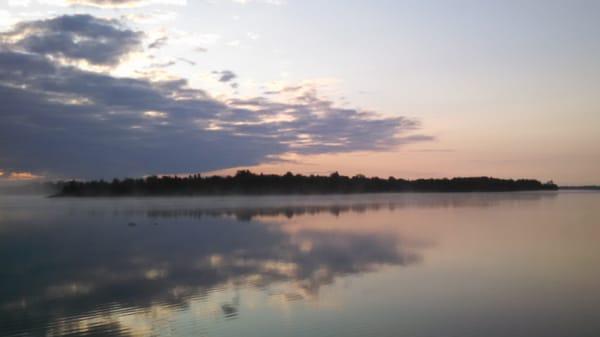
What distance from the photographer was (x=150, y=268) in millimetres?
Answer: 13359

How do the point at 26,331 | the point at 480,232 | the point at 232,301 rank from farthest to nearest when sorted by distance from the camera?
the point at 480,232
the point at 232,301
the point at 26,331

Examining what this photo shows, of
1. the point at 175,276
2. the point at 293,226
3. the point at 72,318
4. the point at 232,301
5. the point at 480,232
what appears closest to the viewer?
the point at 72,318

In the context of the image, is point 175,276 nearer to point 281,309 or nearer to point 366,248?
point 281,309

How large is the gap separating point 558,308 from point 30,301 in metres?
9.77

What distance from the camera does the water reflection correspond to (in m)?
8.68

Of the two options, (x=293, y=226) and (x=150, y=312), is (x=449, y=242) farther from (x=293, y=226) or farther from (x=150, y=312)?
(x=150, y=312)

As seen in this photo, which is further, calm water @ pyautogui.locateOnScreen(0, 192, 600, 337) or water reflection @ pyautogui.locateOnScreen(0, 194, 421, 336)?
water reflection @ pyautogui.locateOnScreen(0, 194, 421, 336)

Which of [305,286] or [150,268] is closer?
[305,286]

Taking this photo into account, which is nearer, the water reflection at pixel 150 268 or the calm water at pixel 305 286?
the calm water at pixel 305 286

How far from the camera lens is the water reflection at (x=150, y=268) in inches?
342

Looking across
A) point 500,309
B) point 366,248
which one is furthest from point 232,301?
point 366,248

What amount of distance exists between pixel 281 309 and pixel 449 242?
11123 millimetres

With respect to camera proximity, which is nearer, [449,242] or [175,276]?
[175,276]

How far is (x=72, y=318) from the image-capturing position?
826cm
